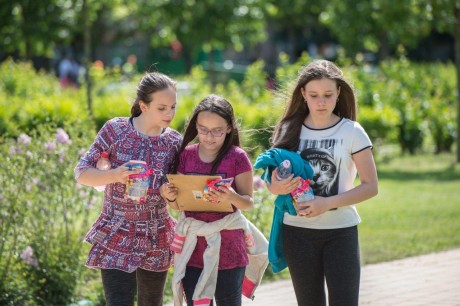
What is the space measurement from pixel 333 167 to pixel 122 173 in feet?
3.36

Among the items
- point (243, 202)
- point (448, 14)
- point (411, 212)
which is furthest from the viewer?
point (448, 14)

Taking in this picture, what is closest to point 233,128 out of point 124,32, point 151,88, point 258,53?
point 151,88

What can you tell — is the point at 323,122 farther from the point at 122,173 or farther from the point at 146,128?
the point at 122,173

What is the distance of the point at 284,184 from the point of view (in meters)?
4.46

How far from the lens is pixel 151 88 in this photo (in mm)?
4816

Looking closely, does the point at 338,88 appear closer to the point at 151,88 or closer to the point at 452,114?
the point at 151,88

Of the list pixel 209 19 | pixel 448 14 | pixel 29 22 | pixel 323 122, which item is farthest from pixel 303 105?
pixel 29 22

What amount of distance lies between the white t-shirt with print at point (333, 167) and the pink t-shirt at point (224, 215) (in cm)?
29

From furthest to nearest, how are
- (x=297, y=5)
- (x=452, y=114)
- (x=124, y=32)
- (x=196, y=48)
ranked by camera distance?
1. (x=124, y=32)
2. (x=297, y=5)
3. (x=196, y=48)
4. (x=452, y=114)

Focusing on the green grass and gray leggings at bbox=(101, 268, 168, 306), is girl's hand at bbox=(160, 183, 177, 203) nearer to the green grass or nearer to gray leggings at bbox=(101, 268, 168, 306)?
gray leggings at bbox=(101, 268, 168, 306)

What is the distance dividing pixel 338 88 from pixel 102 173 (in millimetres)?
1257

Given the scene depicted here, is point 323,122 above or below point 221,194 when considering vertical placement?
above

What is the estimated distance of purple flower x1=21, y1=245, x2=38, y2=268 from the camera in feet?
21.9

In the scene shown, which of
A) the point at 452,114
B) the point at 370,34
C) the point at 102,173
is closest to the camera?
the point at 102,173
